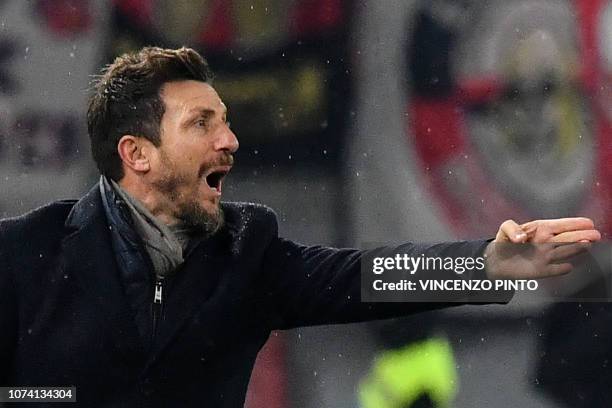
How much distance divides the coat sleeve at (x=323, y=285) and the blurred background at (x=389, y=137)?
1170mm

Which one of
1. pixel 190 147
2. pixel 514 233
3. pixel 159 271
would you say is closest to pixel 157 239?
pixel 159 271

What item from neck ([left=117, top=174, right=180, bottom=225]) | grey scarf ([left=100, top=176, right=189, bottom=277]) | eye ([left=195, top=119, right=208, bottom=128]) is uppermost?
eye ([left=195, top=119, right=208, bottom=128])

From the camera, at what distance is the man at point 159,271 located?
259 cm

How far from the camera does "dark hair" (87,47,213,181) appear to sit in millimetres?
2775

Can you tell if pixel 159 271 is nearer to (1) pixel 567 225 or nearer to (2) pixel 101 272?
(2) pixel 101 272

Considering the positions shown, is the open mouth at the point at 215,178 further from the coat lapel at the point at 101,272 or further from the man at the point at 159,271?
the coat lapel at the point at 101,272

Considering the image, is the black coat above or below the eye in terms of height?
below

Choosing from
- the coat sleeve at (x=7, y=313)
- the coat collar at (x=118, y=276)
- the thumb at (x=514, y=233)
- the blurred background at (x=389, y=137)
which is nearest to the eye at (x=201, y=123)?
the coat collar at (x=118, y=276)

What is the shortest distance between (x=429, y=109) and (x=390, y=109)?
0.11 meters

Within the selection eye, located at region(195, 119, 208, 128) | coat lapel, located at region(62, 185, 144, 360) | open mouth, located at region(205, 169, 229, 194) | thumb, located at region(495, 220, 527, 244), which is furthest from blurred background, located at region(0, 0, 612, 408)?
thumb, located at region(495, 220, 527, 244)

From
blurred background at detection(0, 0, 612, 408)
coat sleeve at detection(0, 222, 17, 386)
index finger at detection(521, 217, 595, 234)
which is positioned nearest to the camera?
index finger at detection(521, 217, 595, 234)

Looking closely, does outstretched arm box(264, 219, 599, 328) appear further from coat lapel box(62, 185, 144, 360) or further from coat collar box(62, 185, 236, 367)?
coat lapel box(62, 185, 144, 360)

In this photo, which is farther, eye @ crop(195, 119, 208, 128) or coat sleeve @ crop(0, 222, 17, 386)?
eye @ crop(195, 119, 208, 128)

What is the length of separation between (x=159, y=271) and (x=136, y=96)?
0.37 m
